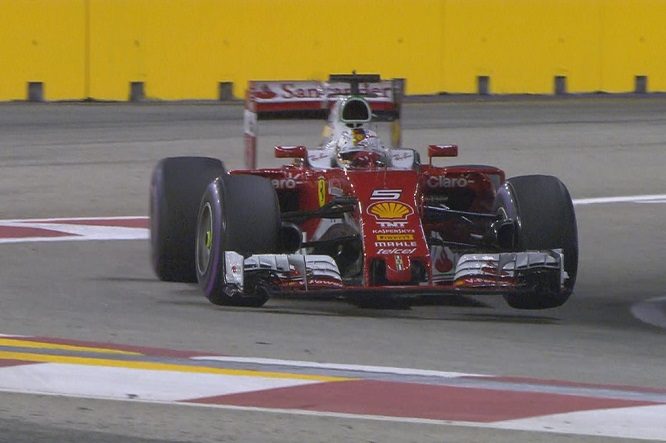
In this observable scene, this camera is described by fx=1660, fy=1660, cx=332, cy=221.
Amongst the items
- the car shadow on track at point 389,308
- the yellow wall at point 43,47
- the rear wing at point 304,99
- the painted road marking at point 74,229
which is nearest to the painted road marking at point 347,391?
the car shadow on track at point 389,308

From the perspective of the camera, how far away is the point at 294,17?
2367 cm

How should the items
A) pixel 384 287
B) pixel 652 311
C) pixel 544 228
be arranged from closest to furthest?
1. pixel 384 287
2. pixel 544 228
3. pixel 652 311

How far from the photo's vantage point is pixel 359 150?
972 cm

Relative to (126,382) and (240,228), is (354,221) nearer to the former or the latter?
(240,228)

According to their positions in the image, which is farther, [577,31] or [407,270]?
[577,31]

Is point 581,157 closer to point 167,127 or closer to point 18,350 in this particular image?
point 167,127

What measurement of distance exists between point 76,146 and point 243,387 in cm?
1210

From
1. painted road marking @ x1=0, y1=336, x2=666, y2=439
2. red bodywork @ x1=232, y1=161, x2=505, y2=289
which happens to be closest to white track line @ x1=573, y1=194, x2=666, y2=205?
red bodywork @ x1=232, y1=161, x2=505, y2=289

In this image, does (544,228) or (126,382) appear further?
(544,228)

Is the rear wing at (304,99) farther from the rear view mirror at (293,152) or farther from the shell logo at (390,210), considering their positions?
the shell logo at (390,210)

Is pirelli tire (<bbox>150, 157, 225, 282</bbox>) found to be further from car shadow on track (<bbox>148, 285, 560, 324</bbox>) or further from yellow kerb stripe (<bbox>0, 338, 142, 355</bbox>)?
yellow kerb stripe (<bbox>0, 338, 142, 355</bbox>)

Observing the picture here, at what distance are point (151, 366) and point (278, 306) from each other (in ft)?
7.36

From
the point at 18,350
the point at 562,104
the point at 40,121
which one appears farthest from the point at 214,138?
the point at 18,350

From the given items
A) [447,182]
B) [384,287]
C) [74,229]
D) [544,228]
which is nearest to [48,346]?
[384,287]
